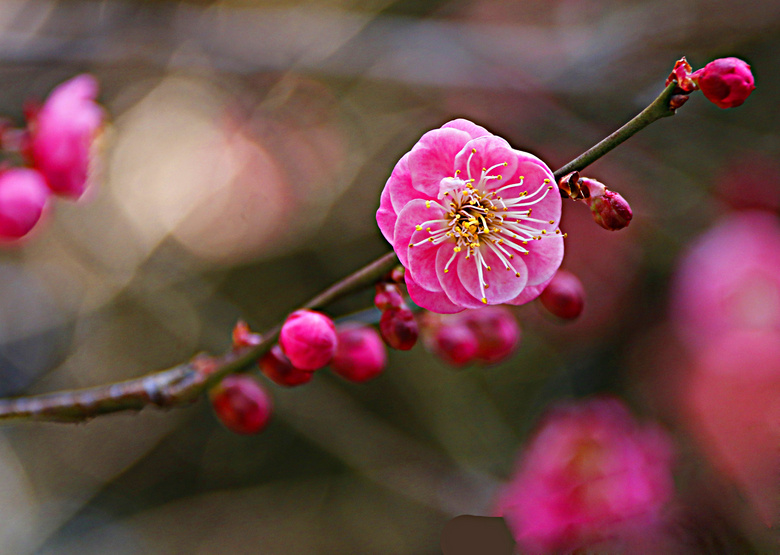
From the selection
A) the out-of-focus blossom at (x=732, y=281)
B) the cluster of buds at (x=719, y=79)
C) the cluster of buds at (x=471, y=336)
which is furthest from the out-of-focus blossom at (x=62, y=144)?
the out-of-focus blossom at (x=732, y=281)

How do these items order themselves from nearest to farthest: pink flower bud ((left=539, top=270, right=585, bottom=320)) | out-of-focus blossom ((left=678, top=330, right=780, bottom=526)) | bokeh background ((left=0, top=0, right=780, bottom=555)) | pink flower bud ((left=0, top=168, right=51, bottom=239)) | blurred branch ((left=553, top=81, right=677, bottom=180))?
blurred branch ((left=553, top=81, right=677, bottom=180)) → pink flower bud ((left=539, top=270, right=585, bottom=320)) → pink flower bud ((left=0, top=168, right=51, bottom=239)) → out-of-focus blossom ((left=678, top=330, right=780, bottom=526)) → bokeh background ((left=0, top=0, right=780, bottom=555))

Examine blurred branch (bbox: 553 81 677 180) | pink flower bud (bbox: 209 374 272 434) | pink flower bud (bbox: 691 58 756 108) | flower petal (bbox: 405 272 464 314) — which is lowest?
pink flower bud (bbox: 209 374 272 434)

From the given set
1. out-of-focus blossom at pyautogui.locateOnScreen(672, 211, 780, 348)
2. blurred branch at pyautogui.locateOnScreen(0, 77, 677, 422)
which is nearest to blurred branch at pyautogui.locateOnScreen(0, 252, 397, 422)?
blurred branch at pyautogui.locateOnScreen(0, 77, 677, 422)

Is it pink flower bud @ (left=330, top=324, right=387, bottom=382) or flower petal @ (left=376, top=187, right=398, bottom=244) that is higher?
flower petal @ (left=376, top=187, right=398, bottom=244)

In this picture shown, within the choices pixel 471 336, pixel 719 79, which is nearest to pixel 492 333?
pixel 471 336

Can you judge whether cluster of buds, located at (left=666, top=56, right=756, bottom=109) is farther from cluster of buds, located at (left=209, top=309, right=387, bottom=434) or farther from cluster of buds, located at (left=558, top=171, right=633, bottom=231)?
cluster of buds, located at (left=209, top=309, right=387, bottom=434)

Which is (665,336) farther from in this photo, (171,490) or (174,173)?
(174,173)

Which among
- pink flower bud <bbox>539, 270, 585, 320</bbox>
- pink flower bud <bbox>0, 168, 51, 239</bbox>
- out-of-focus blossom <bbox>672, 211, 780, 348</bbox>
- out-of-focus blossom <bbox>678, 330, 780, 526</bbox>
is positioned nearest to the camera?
pink flower bud <bbox>539, 270, 585, 320</bbox>

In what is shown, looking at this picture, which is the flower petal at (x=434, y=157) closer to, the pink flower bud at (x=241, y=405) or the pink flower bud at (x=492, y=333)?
the pink flower bud at (x=492, y=333)
